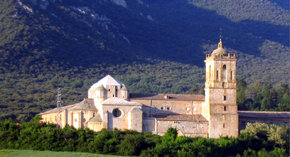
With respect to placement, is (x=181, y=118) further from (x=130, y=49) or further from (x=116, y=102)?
(x=130, y=49)

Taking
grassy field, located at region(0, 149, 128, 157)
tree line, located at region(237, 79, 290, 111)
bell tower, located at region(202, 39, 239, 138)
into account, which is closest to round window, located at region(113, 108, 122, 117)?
bell tower, located at region(202, 39, 239, 138)

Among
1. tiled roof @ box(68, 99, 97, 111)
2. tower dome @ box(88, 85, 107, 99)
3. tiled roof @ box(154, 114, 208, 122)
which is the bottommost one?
tiled roof @ box(154, 114, 208, 122)

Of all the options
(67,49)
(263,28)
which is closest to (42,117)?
(67,49)

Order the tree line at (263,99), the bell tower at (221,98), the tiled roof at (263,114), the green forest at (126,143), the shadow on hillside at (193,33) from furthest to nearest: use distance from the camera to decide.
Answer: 1. the shadow on hillside at (193,33)
2. the tree line at (263,99)
3. the tiled roof at (263,114)
4. the bell tower at (221,98)
5. the green forest at (126,143)

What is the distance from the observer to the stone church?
56.4m

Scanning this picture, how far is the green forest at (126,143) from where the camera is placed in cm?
5159

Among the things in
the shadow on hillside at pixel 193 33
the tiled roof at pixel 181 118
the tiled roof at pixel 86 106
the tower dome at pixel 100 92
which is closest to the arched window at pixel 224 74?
the tiled roof at pixel 181 118

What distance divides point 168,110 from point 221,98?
16.0 feet

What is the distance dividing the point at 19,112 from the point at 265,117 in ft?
87.9

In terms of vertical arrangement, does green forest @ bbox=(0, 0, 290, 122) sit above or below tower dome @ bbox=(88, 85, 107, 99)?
above

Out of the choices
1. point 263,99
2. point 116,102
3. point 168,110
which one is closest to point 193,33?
point 263,99

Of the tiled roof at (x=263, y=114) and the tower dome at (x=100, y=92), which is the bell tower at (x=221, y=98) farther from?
the tower dome at (x=100, y=92)

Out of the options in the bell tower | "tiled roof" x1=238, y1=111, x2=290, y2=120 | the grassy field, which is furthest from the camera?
"tiled roof" x1=238, y1=111, x2=290, y2=120

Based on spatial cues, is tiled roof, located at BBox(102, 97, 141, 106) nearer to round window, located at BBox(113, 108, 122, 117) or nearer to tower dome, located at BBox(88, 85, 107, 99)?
round window, located at BBox(113, 108, 122, 117)
